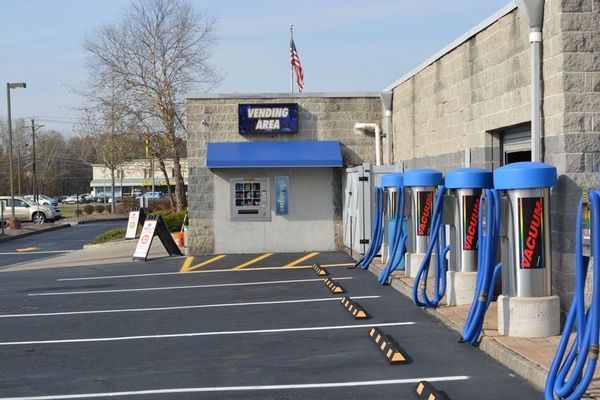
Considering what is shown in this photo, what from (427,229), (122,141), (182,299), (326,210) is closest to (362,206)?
(326,210)

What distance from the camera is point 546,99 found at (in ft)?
28.2

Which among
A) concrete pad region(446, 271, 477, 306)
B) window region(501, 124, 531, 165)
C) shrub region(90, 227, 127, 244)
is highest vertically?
window region(501, 124, 531, 165)

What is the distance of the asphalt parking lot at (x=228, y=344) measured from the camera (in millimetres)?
6574

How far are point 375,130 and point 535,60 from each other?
964 centimetres

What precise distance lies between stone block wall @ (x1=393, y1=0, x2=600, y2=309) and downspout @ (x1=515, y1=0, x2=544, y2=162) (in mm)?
71

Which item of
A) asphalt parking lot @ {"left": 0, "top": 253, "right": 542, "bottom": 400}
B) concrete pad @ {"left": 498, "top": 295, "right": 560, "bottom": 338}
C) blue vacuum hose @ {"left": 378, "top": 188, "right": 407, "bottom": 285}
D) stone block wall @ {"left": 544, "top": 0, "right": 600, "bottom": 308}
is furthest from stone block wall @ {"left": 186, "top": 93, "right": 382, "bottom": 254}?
concrete pad @ {"left": 498, "top": 295, "right": 560, "bottom": 338}

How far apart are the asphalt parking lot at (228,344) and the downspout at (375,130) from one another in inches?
188

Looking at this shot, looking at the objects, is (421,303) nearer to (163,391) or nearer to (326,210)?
(163,391)

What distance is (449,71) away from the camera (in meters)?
12.7

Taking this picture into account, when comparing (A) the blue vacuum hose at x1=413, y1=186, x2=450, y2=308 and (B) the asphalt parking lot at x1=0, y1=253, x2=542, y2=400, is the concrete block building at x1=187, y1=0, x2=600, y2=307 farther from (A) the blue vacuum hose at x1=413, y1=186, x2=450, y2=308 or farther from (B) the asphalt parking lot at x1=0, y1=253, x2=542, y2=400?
(B) the asphalt parking lot at x1=0, y1=253, x2=542, y2=400

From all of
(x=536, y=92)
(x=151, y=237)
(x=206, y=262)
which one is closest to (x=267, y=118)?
(x=206, y=262)

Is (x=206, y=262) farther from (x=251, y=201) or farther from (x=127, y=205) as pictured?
(x=127, y=205)

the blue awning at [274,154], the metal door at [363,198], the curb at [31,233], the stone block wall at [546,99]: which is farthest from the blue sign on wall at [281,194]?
the curb at [31,233]

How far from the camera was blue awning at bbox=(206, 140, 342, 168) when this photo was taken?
1758cm
